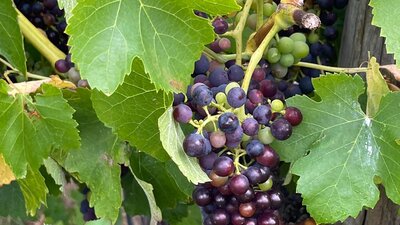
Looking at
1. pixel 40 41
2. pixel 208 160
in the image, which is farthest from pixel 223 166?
pixel 40 41

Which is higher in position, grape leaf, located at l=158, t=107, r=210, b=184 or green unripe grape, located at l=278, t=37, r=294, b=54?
green unripe grape, located at l=278, t=37, r=294, b=54

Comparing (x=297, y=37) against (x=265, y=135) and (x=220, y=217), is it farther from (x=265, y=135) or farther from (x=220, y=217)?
(x=220, y=217)

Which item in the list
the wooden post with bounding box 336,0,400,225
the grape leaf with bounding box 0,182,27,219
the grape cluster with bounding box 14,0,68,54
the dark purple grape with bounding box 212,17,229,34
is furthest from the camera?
the grape leaf with bounding box 0,182,27,219

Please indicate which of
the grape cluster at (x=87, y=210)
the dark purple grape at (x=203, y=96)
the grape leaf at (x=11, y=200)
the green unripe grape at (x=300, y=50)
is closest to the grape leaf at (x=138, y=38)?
the dark purple grape at (x=203, y=96)

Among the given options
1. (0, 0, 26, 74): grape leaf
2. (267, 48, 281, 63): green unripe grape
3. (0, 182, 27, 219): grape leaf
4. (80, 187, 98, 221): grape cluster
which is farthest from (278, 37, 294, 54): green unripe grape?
(0, 182, 27, 219): grape leaf

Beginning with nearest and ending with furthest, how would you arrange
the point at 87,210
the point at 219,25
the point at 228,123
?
the point at 228,123 → the point at 219,25 → the point at 87,210

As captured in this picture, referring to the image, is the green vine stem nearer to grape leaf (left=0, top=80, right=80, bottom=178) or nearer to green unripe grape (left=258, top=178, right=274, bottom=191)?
grape leaf (left=0, top=80, right=80, bottom=178)

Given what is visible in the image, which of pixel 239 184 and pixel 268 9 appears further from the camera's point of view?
pixel 268 9
